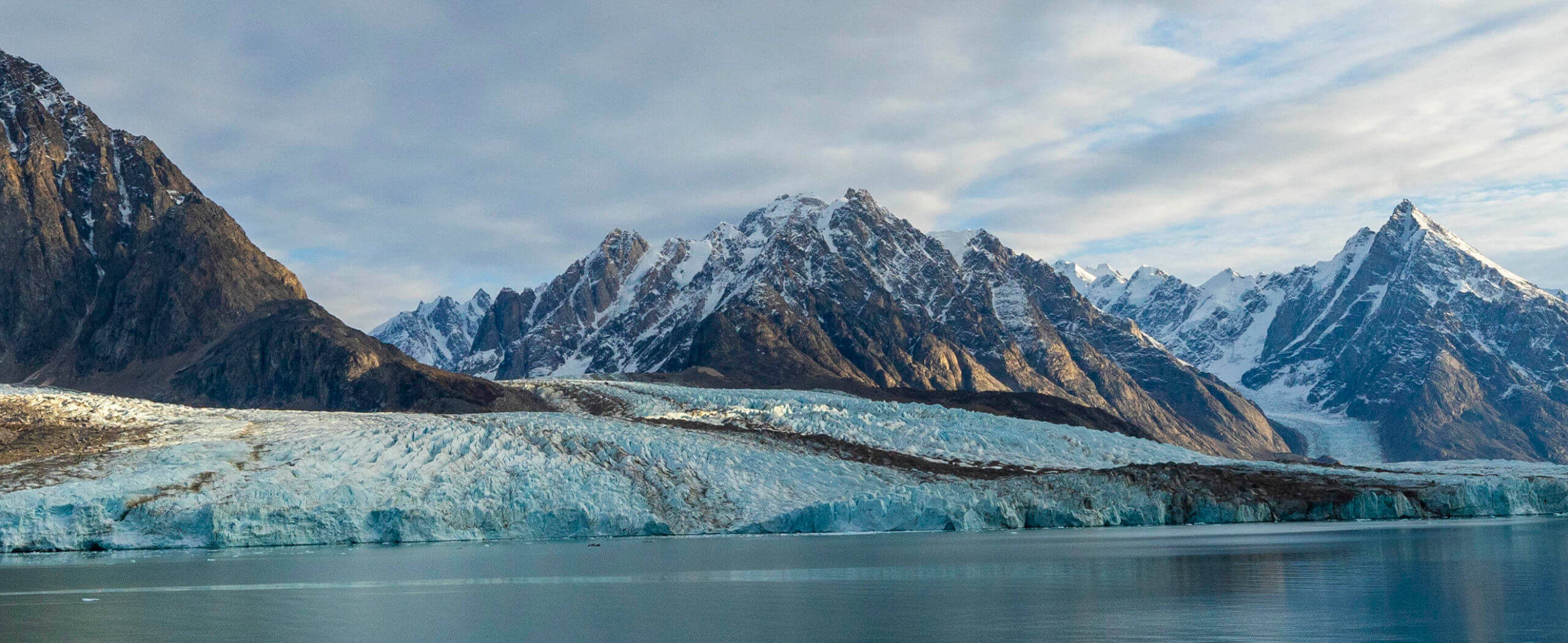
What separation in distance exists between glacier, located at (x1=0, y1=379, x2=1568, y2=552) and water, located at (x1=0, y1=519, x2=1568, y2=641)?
7.84m

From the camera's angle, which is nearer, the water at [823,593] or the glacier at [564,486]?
the water at [823,593]

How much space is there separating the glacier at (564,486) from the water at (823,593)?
784cm

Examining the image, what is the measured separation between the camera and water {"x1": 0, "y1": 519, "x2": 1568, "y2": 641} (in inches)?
1284

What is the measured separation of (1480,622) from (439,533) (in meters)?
65.5

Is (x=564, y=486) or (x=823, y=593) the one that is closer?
(x=823, y=593)

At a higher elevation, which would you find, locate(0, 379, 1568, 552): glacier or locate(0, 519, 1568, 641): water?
locate(0, 379, 1568, 552): glacier

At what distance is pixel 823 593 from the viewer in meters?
43.3

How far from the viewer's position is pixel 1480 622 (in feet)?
104

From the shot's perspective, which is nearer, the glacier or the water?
the water

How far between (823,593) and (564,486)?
48511 millimetres

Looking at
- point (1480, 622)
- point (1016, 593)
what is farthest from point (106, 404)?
point (1480, 622)

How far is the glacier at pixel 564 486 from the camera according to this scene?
3145 inches

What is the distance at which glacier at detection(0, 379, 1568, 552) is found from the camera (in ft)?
262

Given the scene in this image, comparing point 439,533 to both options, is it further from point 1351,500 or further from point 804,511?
point 1351,500
